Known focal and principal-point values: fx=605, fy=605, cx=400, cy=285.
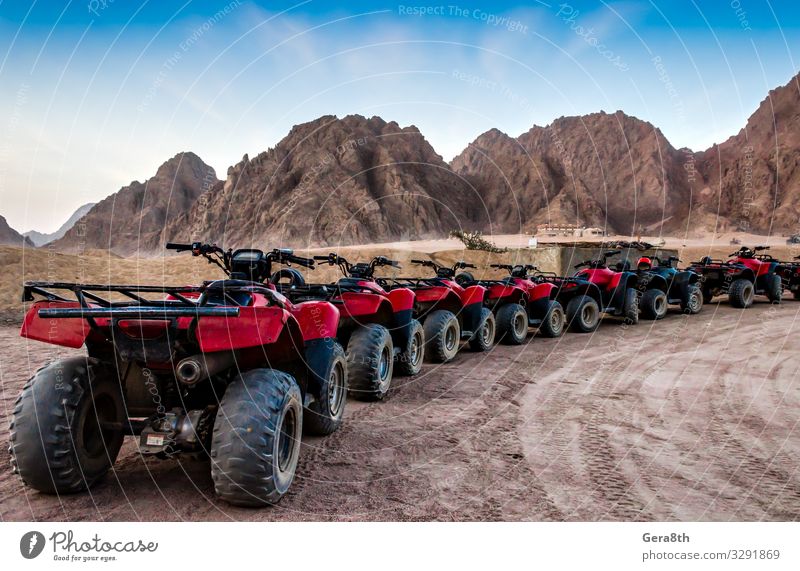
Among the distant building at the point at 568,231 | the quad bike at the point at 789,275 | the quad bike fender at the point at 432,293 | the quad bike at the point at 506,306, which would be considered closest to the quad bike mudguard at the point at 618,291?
the quad bike at the point at 506,306

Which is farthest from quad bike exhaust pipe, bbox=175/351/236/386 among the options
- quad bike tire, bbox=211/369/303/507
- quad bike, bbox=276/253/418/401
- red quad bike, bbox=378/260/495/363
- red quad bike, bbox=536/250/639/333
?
red quad bike, bbox=536/250/639/333

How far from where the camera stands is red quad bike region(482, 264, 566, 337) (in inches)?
458

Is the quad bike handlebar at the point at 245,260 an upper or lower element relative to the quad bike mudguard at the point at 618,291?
upper

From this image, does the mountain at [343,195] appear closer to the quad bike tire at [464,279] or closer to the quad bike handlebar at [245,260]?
the quad bike tire at [464,279]

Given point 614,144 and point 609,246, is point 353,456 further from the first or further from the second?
point 614,144

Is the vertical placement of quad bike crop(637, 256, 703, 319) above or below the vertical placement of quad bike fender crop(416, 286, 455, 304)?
below

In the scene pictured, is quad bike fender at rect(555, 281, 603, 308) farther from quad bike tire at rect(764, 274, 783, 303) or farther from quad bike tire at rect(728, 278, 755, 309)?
quad bike tire at rect(764, 274, 783, 303)

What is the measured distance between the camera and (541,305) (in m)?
11.8

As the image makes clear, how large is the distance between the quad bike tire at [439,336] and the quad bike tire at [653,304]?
6.95 meters

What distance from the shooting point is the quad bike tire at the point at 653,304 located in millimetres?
14188

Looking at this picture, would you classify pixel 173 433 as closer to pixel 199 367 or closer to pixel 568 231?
pixel 199 367

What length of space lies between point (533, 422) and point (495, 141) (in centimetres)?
6857

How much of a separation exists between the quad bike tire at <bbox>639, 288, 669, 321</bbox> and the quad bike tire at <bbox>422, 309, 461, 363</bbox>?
6952mm

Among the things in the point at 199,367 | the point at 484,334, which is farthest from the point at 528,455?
the point at 484,334
